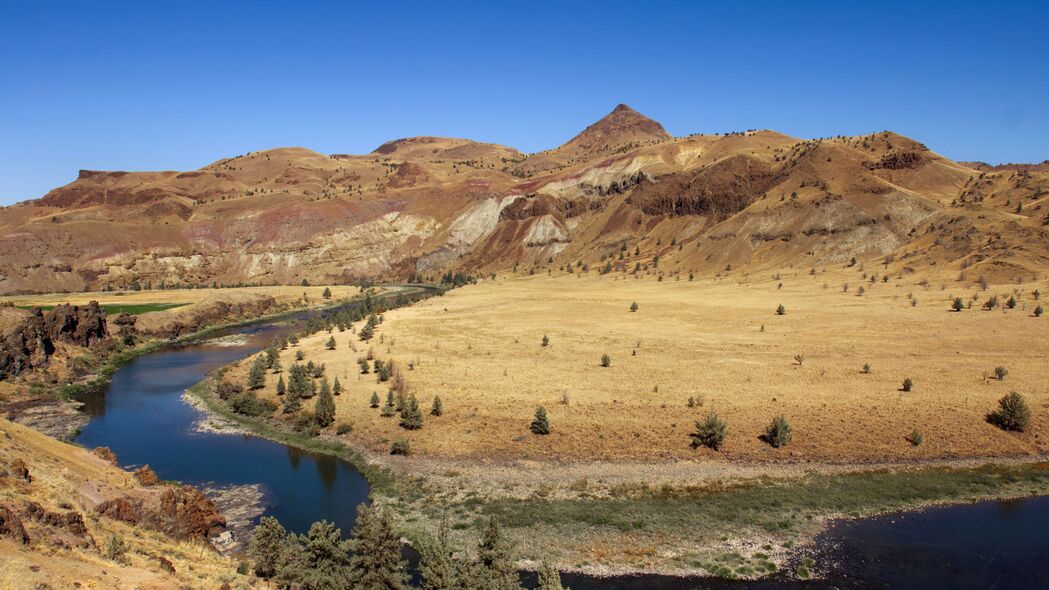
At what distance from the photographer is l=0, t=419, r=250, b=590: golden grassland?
10.8 meters

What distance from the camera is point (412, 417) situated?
30.8 meters

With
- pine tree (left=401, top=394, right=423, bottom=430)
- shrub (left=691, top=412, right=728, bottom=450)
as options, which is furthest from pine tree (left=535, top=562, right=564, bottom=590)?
pine tree (left=401, top=394, right=423, bottom=430)

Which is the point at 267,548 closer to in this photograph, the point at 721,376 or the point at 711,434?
the point at 711,434

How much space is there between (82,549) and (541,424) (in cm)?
1905

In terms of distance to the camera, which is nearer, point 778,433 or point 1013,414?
point 778,433

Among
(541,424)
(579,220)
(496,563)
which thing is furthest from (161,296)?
(496,563)

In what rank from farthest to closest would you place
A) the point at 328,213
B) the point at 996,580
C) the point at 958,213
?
the point at 328,213
the point at 958,213
the point at 996,580

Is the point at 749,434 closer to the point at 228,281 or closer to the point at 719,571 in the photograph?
the point at 719,571

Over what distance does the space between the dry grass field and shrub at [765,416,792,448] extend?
39 centimetres

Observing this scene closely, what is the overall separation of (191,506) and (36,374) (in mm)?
33619

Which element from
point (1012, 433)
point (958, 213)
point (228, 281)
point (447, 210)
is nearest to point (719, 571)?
point (1012, 433)

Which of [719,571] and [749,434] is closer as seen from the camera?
[719,571]

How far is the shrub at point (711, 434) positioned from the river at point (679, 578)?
6598 millimetres

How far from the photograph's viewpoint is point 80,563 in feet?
39.1
